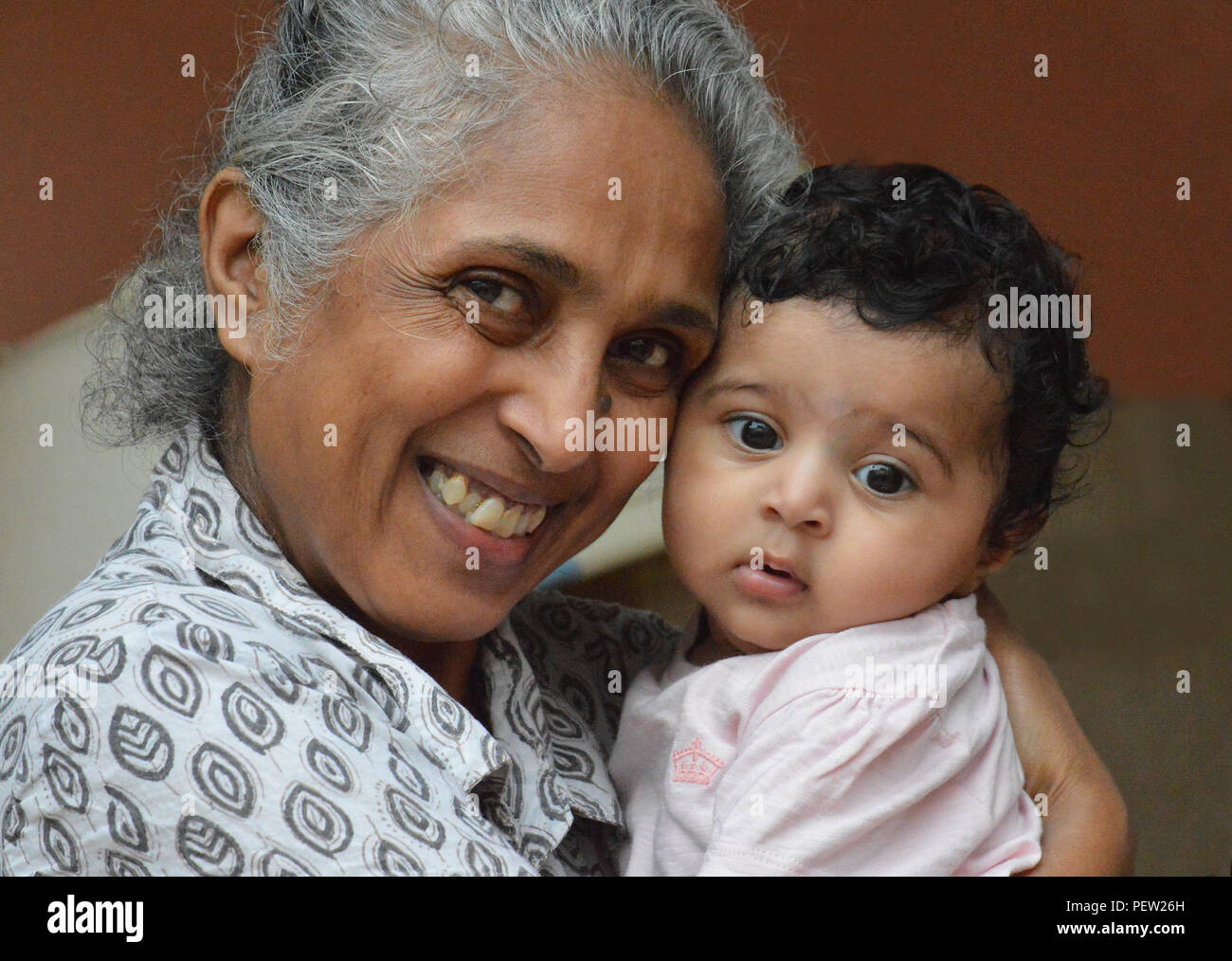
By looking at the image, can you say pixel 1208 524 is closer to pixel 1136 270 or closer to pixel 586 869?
pixel 1136 270

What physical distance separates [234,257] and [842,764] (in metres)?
0.89

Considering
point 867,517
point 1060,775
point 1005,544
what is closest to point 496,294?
point 867,517

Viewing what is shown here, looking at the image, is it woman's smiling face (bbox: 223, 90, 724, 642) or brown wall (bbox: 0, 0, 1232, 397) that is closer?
woman's smiling face (bbox: 223, 90, 724, 642)

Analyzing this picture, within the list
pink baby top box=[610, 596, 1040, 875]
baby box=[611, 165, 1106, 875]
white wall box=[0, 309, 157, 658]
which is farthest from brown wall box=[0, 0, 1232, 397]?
pink baby top box=[610, 596, 1040, 875]

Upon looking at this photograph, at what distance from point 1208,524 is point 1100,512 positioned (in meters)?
0.27

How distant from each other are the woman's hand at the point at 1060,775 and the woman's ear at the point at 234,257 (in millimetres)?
1011

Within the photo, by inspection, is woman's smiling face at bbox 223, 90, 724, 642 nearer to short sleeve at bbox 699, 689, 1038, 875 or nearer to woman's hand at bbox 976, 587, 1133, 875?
short sleeve at bbox 699, 689, 1038, 875

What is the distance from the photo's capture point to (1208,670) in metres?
3.32

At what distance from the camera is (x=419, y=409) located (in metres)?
1.38

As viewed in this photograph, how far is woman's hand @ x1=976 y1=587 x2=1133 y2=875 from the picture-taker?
149cm

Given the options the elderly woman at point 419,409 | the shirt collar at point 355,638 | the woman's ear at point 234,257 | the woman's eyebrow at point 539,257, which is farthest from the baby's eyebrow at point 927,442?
the woman's ear at point 234,257

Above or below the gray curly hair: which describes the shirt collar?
below

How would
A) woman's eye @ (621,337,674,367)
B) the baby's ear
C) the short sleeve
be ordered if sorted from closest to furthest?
the short sleeve, woman's eye @ (621,337,674,367), the baby's ear

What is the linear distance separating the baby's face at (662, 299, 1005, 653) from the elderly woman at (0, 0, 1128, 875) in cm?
10
